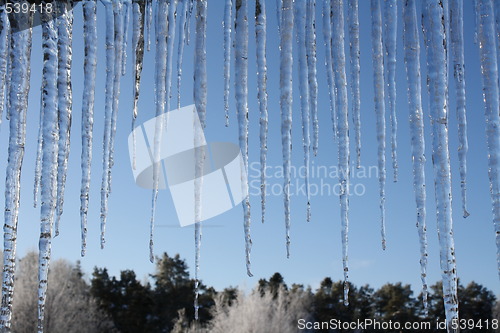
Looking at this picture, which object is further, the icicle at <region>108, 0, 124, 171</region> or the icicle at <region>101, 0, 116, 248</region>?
the icicle at <region>108, 0, 124, 171</region>

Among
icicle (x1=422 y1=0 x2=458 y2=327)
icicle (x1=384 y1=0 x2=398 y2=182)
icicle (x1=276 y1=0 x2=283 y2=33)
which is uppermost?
icicle (x1=276 y1=0 x2=283 y2=33)

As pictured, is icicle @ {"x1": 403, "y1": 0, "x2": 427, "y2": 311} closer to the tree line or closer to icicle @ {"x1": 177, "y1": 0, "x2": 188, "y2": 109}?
icicle @ {"x1": 177, "y1": 0, "x2": 188, "y2": 109}

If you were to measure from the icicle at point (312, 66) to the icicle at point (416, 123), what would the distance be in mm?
385

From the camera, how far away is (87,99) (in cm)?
239

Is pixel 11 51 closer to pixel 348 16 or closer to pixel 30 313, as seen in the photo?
pixel 348 16

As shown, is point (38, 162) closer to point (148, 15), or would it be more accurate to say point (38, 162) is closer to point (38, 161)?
point (38, 161)

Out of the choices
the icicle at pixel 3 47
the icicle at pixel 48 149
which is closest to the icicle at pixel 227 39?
the icicle at pixel 48 149

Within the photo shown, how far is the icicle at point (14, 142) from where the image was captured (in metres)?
2.17

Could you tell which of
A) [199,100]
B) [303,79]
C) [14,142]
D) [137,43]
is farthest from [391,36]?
[14,142]

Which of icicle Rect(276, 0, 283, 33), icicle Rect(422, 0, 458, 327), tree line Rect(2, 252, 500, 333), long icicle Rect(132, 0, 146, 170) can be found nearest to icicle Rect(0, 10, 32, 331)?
long icicle Rect(132, 0, 146, 170)

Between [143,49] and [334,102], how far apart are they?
922mm

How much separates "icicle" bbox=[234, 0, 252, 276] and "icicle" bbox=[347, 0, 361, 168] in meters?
0.44

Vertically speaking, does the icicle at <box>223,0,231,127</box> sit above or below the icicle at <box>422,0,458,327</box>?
above

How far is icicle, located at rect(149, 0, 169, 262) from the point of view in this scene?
7.24 ft
